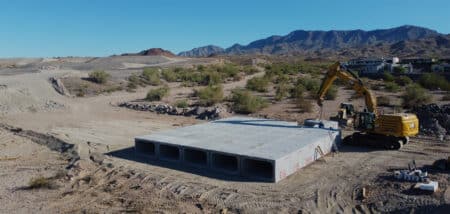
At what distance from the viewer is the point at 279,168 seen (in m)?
14.6

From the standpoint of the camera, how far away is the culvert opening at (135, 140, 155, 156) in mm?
18672

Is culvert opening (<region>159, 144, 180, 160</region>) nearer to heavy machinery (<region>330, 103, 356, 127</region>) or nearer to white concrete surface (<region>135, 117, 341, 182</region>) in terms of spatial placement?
white concrete surface (<region>135, 117, 341, 182</region>)

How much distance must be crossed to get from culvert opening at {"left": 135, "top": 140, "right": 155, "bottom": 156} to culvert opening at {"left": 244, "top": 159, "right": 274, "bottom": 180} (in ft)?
15.5

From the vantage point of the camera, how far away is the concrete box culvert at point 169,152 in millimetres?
17731

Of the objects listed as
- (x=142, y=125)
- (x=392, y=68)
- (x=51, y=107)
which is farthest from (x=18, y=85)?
(x=392, y=68)

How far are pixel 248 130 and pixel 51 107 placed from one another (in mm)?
18946

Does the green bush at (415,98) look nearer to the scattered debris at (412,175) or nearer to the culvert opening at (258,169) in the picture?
the scattered debris at (412,175)

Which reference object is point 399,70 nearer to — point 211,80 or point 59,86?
point 211,80

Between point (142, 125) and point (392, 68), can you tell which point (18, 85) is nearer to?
point (142, 125)

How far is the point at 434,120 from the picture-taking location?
72.9 feet

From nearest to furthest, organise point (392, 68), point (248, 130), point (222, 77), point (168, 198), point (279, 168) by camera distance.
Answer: point (168, 198), point (279, 168), point (248, 130), point (222, 77), point (392, 68)

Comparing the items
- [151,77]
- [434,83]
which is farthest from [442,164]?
[151,77]

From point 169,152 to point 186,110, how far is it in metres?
11.7

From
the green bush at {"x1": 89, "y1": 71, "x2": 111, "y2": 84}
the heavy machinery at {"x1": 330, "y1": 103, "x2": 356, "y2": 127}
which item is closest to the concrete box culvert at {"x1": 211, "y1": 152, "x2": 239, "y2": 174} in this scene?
the heavy machinery at {"x1": 330, "y1": 103, "x2": 356, "y2": 127}
